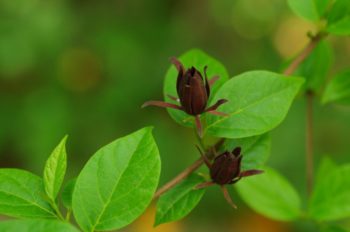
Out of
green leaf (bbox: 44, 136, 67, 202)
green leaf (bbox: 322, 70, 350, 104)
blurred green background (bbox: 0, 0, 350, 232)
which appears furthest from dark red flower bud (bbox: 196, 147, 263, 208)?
blurred green background (bbox: 0, 0, 350, 232)

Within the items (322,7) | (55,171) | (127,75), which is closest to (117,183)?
(55,171)

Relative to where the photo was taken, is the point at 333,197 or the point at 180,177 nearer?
the point at 180,177

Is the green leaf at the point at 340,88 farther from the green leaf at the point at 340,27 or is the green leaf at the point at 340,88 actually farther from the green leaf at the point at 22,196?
the green leaf at the point at 22,196

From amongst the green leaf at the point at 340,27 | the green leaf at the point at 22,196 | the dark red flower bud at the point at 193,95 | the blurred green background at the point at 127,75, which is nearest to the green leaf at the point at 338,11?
the green leaf at the point at 340,27

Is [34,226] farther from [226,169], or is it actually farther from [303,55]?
[303,55]

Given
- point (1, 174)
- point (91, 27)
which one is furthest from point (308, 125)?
point (91, 27)
